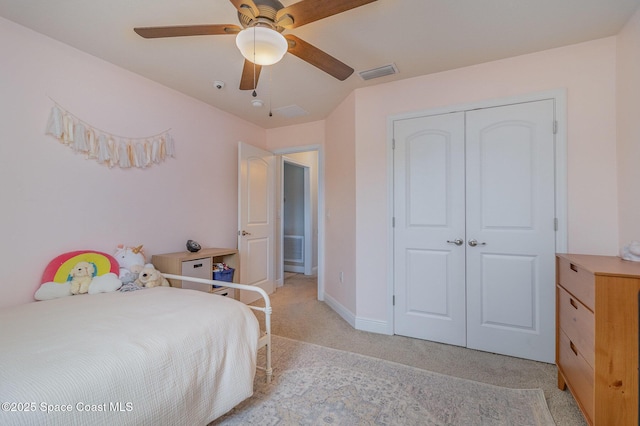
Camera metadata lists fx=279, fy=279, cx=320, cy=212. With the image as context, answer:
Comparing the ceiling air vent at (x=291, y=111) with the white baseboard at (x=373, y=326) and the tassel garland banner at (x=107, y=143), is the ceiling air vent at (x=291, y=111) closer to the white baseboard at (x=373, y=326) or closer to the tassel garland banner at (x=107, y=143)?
the tassel garland banner at (x=107, y=143)

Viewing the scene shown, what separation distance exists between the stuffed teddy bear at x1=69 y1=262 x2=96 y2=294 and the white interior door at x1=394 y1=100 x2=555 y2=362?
2517 millimetres

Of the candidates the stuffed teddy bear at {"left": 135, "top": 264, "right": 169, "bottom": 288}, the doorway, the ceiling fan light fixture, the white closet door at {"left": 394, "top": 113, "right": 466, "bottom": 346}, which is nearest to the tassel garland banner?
the stuffed teddy bear at {"left": 135, "top": 264, "right": 169, "bottom": 288}

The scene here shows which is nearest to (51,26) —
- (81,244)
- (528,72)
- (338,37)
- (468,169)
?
(81,244)

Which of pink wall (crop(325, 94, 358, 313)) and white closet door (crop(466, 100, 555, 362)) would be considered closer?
white closet door (crop(466, 100, 555, 362))

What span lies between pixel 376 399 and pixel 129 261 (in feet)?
7.06

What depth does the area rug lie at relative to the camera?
1.56 metres

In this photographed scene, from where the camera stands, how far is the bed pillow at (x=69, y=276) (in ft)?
6.31

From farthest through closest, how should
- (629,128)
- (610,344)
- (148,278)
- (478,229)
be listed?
(478,229) < (148,278) < (629,128) < (610,344)

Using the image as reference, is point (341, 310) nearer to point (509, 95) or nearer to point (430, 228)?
point (430, 228)

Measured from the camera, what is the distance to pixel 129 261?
7.57 ft

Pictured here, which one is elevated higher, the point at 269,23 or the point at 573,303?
the point at 269,23

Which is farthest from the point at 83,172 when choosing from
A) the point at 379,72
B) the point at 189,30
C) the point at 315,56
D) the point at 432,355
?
the point at 432,355

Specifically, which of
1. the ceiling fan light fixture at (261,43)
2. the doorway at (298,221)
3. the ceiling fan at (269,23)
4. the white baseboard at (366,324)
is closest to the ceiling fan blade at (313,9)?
the ceiling fan at (269,23)

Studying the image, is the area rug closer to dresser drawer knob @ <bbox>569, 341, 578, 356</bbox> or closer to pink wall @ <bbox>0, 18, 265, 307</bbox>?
dresser drawer knob @ <bbox>569, 341, 578, 356</bbox>
